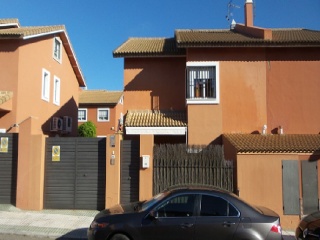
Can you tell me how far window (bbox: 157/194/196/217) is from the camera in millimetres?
6043

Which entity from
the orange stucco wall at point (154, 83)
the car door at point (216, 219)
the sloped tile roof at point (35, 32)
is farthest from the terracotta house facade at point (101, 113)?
the car door at point (216, 219)

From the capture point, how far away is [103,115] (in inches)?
1313

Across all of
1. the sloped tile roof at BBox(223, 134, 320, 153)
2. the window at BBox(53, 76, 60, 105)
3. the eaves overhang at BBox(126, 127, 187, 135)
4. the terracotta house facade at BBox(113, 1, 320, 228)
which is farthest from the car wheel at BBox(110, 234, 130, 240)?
the window at BBox(53, 76, 60, 105)

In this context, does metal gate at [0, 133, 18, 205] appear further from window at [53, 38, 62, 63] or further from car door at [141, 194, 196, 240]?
window at [53, 38, 62, 63]

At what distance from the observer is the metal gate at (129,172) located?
10.7m

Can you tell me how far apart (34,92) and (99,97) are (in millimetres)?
18154

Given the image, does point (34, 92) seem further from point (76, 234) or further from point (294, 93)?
point (294, 93)

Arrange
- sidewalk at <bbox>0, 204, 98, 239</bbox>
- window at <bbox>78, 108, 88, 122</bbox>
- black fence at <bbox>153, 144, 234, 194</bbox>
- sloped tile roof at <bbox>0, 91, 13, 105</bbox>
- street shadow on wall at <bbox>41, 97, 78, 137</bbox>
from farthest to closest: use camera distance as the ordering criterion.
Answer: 1. window at <bbox>78, 108, 88, 122</bbox>
2. street shadow on wall at <bbox>41, 97, 78, 137</bbox>
3. sloped tile roof at <bbox>0, 91, 13, 105</bbox>
4. black fence at <bbox>153, 144, 234, 194</bbox>
5. sidewalk at <bbox>0, 204, 98, 239</bbox>

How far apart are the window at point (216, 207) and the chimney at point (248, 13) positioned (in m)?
14.0

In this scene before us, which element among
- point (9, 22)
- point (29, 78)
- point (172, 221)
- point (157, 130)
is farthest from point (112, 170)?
point (9, 22)

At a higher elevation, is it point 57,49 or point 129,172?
point 57,49

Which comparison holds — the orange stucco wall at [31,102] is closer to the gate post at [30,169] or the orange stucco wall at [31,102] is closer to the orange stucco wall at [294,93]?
the gate post at [30,169]

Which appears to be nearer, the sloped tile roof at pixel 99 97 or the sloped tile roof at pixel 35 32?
the sloped tile roof at pixel 35 32

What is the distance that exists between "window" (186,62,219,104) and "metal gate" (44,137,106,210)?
201 inches
